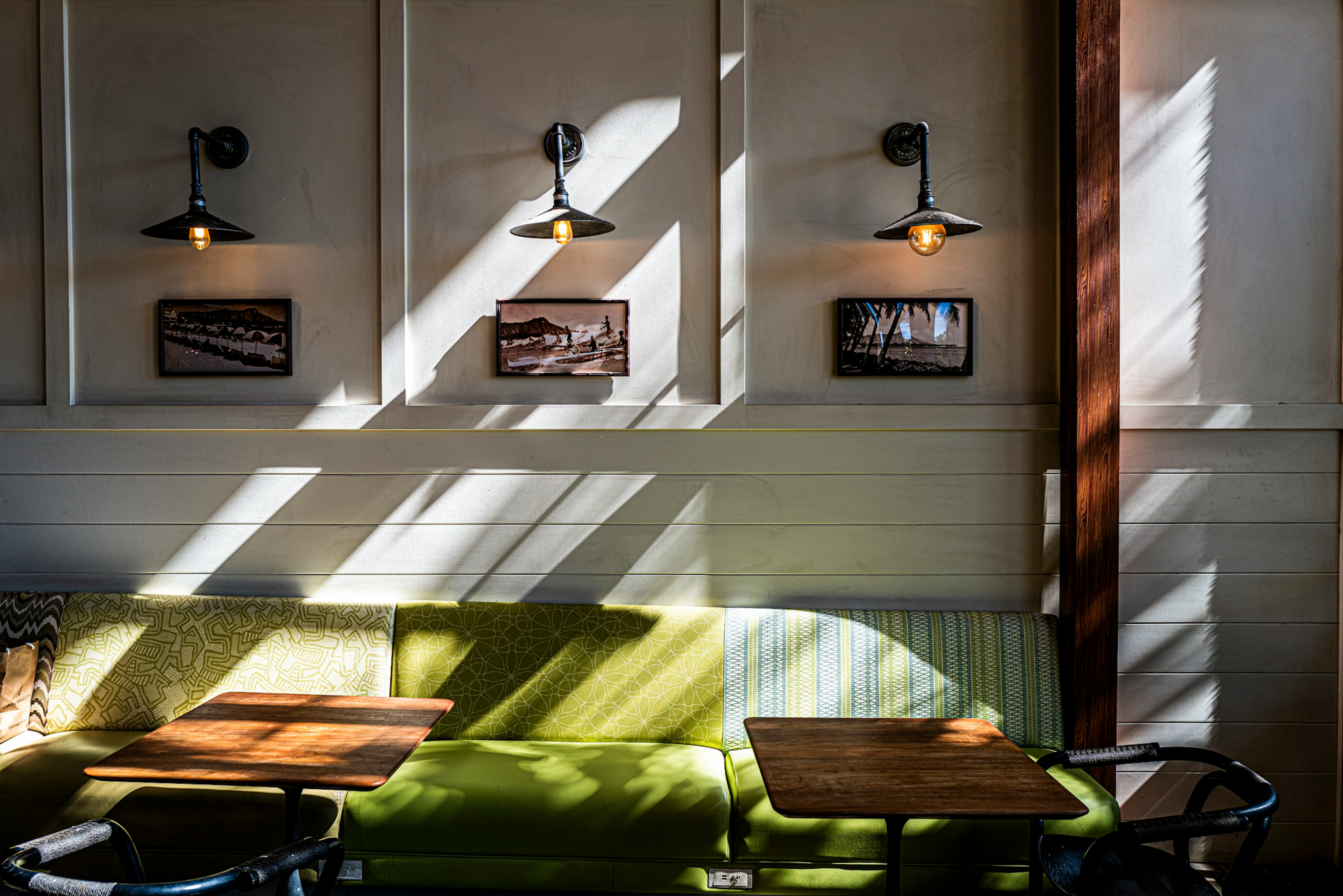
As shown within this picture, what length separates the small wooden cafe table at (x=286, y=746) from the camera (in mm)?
2016

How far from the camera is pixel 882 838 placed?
259cm

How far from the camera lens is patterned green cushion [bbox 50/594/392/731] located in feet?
10.3

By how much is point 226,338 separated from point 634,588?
2.03 metres

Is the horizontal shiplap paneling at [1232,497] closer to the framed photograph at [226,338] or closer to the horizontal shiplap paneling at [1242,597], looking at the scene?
the horizontal shiplap paneling at [1242,597]

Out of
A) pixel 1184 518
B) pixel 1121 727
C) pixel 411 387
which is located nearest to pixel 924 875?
pixel 1121 727

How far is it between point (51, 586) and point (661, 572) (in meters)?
2.63

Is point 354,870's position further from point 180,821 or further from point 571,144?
point 571,144

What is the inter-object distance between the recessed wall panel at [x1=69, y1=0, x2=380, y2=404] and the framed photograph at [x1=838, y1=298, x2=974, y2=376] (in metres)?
2.00

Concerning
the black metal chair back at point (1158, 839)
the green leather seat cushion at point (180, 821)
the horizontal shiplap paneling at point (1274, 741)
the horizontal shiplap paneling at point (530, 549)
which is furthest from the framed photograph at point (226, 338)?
the horizontal shiplap paneling at point (1274, 741)

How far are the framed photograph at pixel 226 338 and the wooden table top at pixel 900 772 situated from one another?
2.46 meters

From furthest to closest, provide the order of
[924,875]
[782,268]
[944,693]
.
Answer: [782,268]
[944,693]
[924,875]

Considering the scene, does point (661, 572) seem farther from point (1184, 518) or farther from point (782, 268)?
point (1184, 518)

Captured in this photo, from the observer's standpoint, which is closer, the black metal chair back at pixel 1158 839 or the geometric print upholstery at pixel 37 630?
the black metal chair back at pixel 1158 839

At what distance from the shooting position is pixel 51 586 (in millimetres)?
3416
